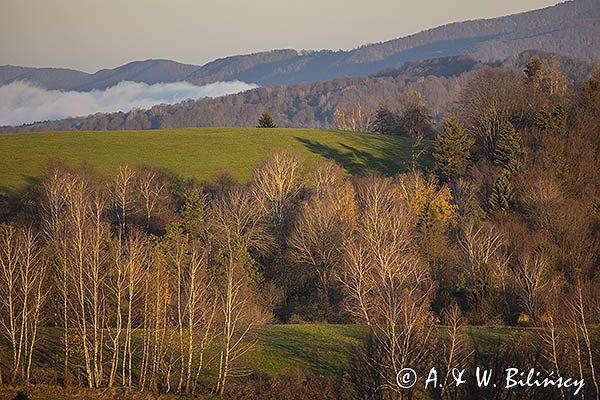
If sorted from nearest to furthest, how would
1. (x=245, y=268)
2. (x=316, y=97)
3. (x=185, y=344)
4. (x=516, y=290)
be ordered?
(x=185, y=344) < (x=516, y=290) < (x=245, y=268) < (x=316, y=97)

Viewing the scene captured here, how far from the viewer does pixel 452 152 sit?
61406 mm

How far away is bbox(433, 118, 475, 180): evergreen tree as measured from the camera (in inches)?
2415

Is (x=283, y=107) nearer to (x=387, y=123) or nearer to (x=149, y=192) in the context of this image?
(x=387, y=123)

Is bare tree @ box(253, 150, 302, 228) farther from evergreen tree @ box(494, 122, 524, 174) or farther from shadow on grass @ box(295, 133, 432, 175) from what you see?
evergreen tree @ box(494, 122, 524, 174)

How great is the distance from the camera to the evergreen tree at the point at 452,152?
201 ft

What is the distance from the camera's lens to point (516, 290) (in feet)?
131

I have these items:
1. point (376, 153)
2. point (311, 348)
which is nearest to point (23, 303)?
point (311, 348)

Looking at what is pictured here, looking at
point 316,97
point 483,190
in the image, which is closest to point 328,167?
point 483,190

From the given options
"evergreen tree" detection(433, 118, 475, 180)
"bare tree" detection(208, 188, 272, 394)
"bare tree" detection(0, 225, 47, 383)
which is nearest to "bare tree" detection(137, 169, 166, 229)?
"bare tree" detection(208, 188, 272, 394)

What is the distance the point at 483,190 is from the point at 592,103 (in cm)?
1566

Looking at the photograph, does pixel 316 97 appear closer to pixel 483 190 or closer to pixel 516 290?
pixel 483 190

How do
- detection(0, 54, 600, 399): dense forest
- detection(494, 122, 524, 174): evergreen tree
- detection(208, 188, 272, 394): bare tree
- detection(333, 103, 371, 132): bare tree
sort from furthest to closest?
detection(333, 103, 371, 132): bare tree, detection(494, 122, 524, 174): evergreen tree, detection(208, 188, 272, 394): bare tree, detection(0, 54, 600, 399): dense forest

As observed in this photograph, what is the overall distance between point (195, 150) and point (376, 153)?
2229cm

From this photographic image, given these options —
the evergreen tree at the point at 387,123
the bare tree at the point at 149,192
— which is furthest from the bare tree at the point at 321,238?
the evergreen tree at the point at 387,123
